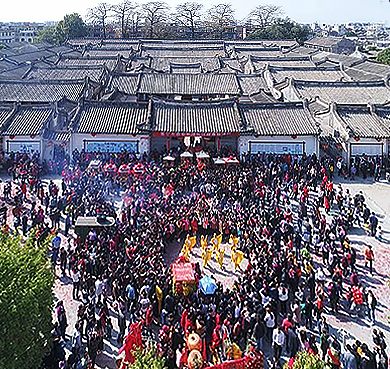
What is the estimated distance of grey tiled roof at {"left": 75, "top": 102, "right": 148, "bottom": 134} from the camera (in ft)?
98.8

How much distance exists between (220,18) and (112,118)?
8547cm

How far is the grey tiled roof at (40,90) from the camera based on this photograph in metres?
37.6

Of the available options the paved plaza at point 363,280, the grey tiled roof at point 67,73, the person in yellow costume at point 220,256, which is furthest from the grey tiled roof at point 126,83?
the person in yellow costume at point 220,256

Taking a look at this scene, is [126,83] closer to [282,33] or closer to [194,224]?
[194,224]

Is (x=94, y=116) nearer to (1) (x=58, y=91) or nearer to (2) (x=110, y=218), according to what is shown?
(1) (x=58, y=91)

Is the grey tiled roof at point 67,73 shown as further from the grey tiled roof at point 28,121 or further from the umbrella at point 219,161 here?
the umbrella at point 219,161

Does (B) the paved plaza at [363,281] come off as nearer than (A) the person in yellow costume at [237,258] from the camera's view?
Yes

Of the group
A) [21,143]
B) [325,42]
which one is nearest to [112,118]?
[21,143]

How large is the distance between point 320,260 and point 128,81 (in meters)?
31.5

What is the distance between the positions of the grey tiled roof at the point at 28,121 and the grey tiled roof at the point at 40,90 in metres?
6.05

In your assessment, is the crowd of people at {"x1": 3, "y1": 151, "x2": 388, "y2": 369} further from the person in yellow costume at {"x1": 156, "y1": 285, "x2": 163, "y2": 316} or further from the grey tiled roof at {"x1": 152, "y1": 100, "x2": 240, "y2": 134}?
the grey tiled roof at {"x1": 152, "y1": 100, "x2": 240, "y2": 134}

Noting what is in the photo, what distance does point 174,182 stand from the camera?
2448 cm

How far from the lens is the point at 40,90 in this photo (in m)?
39.0

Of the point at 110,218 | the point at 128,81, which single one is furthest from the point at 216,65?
the point at 110,218
